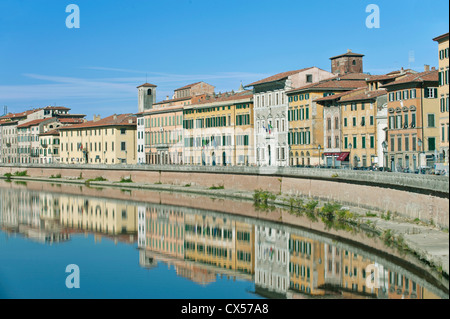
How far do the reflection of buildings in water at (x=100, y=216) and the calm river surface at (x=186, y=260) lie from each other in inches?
3.6

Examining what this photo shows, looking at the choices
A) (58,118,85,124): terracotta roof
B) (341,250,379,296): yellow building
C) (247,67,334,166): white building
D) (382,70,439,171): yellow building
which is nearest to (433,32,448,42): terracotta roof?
(382,70,439,171): yellow building

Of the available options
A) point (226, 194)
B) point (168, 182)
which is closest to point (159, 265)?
point (226, 194)

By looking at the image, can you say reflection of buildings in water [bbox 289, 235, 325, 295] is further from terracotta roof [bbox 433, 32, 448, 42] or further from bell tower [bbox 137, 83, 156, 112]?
bell tower [bbox 137, 83, 156, 112]

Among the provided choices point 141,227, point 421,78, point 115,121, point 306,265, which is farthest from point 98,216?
point 115,121

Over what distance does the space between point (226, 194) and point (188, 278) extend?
31.7 metres

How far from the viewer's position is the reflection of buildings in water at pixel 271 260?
28.8m

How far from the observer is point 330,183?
4828 centimetres

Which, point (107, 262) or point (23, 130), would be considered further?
point (23, 130)

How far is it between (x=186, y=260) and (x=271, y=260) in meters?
3.85

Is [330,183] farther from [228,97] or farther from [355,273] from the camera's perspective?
[228,97]

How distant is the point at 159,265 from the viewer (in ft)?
109

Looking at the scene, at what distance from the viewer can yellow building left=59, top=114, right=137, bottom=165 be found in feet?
330

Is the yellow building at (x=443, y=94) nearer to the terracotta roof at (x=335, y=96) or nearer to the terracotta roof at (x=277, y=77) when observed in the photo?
the terracotta roof at (x=335, y=96)

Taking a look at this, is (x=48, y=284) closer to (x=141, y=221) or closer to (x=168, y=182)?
(x=141, y=221)
